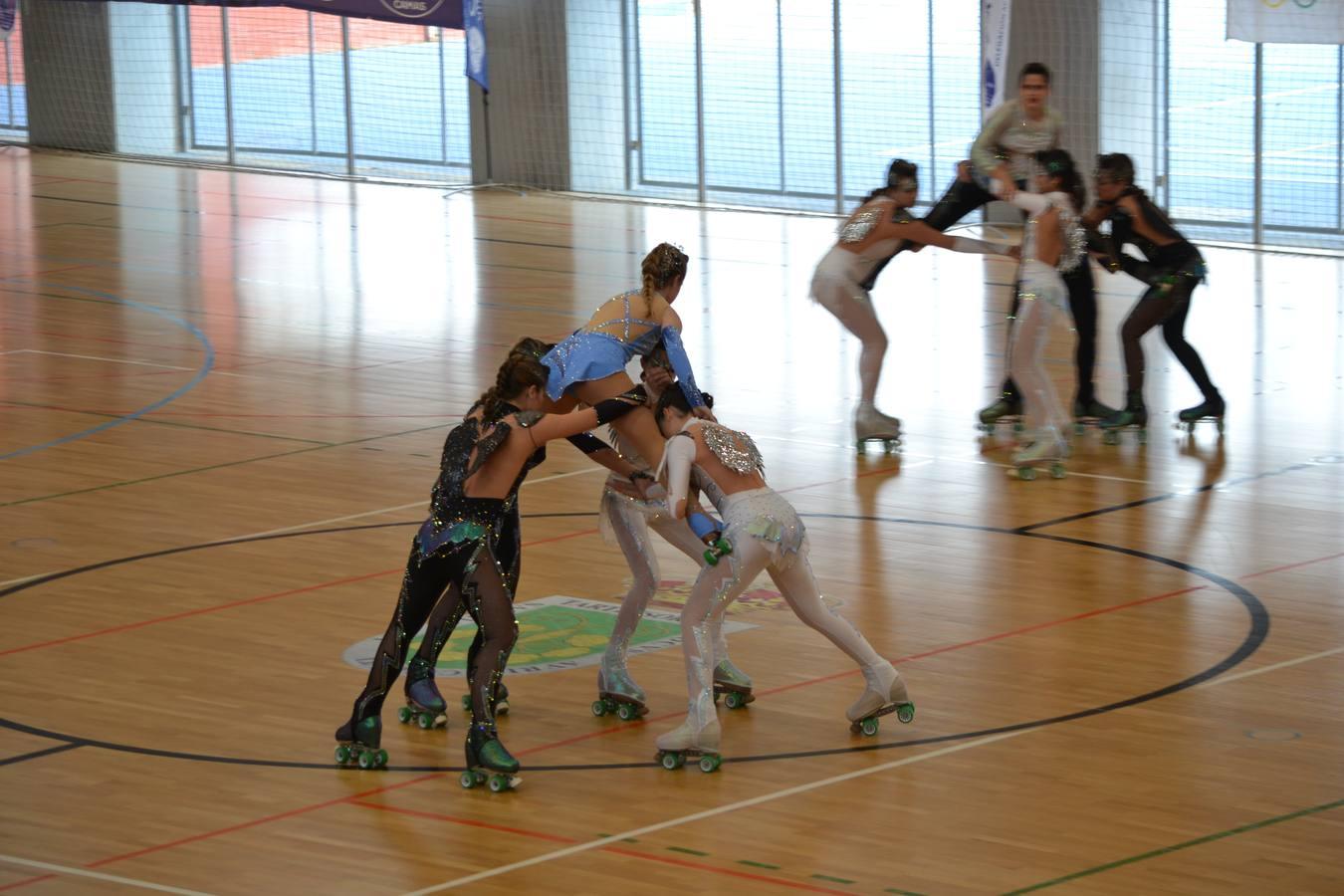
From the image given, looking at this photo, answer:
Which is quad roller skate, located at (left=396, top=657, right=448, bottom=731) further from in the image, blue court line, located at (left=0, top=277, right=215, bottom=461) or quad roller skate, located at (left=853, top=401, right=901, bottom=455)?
blue court line, located at (left=0, top=277, right=215, bottom=461)

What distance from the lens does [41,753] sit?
8188 mm

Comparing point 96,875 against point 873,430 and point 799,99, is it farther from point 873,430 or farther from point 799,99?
point 799,99

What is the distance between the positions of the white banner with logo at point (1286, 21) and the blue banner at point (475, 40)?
984 centimetres

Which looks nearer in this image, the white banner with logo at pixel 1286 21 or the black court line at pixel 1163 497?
the black court line at pixel 1163 497

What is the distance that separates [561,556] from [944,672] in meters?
2.72

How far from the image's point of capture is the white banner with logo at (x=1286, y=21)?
69.8 ft

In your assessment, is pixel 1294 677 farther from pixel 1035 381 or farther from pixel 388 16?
pixel 388 16

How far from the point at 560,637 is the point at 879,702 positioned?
2044mm

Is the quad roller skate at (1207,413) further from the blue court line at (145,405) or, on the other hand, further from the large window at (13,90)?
the large window at (13,90)

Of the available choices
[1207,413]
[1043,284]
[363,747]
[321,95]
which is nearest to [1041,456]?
[1043,284]

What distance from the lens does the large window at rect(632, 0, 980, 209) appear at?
2772cm

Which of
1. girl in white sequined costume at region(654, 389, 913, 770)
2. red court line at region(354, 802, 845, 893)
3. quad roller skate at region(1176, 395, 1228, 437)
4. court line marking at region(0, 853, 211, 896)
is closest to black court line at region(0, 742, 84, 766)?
court line marking at region(0, 853, 211, 896)

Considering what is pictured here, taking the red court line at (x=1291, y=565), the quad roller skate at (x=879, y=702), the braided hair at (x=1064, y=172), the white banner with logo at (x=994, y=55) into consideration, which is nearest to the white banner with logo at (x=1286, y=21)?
the white banner with logo at (x=994, y=55)

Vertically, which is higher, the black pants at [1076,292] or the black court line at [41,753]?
the black pants at [1076,292]
